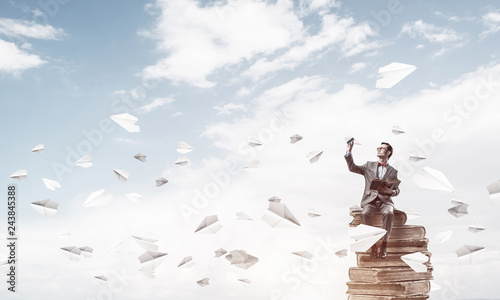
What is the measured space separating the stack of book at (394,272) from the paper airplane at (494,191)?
2.41 metres

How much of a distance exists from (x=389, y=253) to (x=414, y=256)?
60cm

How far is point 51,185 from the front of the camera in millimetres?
10898

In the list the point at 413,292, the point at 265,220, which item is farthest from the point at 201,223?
the point at 413,292

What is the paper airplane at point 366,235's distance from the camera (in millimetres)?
10734

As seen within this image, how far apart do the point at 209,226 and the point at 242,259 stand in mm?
1027

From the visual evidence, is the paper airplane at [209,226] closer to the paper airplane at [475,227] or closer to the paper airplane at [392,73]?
the paper airplane at [392,73]

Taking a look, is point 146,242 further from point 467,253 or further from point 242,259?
point 467,253

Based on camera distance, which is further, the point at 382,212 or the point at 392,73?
the point at 382,212

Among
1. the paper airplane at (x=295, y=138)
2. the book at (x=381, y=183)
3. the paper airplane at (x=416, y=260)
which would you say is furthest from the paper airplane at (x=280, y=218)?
the paper airplane at (x=416, y=260)

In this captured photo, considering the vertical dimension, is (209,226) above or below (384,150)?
below

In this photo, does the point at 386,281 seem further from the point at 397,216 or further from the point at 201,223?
the point at 201,223

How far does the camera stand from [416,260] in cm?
1119

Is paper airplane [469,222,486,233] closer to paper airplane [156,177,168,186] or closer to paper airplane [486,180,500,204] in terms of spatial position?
paper airplane [486,180,500,204]

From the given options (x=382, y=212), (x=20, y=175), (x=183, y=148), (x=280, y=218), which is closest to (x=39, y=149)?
(x=20, y=175)
